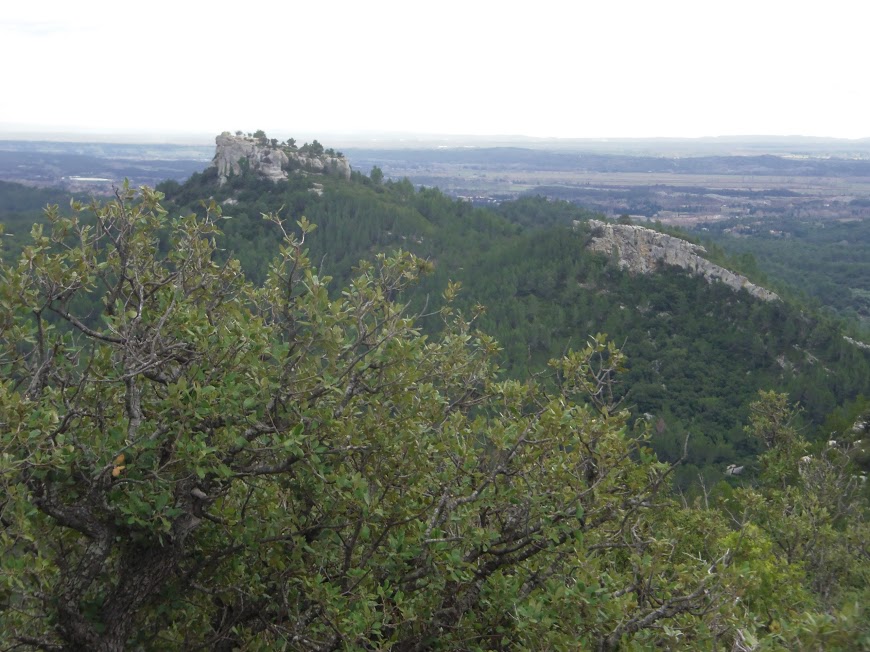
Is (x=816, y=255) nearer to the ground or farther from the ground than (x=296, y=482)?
nearer to the ground

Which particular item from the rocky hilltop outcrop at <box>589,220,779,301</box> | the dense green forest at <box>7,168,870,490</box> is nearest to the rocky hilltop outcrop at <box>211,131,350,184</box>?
the dense green forest at <box>7,168,870,490</box>

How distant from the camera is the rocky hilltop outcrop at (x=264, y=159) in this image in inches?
3302

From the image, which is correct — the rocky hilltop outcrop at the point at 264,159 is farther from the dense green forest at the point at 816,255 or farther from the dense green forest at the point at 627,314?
the dense green forest at the point at 816,255

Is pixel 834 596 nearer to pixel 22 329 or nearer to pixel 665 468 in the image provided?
pixel 665 468

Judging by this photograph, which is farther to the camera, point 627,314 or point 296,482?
point 627,314

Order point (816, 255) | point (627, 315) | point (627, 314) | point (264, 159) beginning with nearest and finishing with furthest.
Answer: point (627, 315) < point (627, 314) < point (264, 159) < point (816, 255)

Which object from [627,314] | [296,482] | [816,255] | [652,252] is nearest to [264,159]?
[652,252]

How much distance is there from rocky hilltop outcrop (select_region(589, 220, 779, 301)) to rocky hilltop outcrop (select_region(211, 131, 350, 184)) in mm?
38749

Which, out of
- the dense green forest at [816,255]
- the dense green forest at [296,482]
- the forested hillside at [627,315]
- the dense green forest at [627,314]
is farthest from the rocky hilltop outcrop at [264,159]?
the dense green forest at [296,482]

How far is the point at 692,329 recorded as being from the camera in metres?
54.7

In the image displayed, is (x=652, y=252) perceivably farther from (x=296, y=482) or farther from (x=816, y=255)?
(x=816, y=255)

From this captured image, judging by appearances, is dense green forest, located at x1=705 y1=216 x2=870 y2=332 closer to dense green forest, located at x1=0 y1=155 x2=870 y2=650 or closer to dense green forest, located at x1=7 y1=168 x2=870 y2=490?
dense green forest, located at x1=7 y1=168 x2=870 y2=490

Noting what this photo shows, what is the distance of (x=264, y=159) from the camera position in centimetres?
8394

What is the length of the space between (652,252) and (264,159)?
1794 inches
